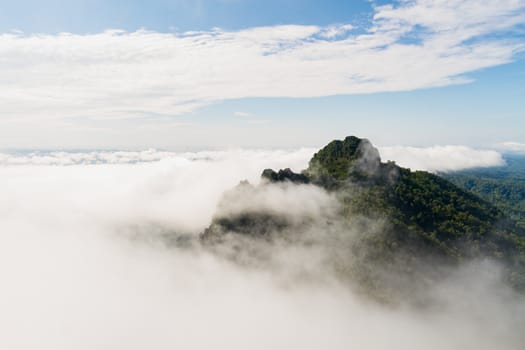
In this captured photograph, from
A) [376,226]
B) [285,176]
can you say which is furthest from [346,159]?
[376,226]

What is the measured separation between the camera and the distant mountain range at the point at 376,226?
70.5m

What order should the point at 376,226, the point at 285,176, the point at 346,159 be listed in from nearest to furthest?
the point at 376,226, the point at 285,176, the point at 346,159

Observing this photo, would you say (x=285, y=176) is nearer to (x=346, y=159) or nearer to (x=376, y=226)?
(x=346, y=159)

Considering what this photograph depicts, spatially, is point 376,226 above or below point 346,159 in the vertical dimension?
below

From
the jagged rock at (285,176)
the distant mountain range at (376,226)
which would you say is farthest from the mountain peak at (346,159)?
the jagged rock at (285,176)

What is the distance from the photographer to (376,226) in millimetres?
74938

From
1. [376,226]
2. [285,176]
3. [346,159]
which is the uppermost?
[346,159]

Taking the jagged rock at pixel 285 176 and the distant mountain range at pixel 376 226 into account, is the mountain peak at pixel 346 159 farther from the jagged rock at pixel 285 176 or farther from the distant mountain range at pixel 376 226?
the jagged rock at pixel 285 176

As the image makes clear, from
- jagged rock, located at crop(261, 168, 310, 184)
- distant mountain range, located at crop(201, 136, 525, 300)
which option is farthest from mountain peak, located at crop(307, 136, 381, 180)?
jagged rock, located at crop(261, 168, 310, 184)

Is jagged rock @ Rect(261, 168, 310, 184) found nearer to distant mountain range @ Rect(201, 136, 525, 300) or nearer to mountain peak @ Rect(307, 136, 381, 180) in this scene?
distant mountain range @ Rect(201, 136, 525, 300)

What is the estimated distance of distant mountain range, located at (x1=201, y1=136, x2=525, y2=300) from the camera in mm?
70500

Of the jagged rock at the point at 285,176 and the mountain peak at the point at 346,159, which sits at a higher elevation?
the mountain peak at the point at 346,159

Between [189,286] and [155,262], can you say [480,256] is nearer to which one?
[189,286]

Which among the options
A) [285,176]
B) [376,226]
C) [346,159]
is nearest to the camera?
[376,226]
